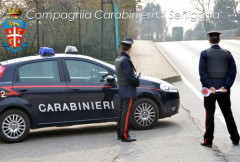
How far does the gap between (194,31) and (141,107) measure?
452 ft

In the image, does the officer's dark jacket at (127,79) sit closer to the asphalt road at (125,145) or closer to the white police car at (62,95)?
the white police car at (62,95)

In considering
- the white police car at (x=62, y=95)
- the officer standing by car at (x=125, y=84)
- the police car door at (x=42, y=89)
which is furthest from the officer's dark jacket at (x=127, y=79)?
the police car door at (x=42, y=89)

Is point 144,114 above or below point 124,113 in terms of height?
below

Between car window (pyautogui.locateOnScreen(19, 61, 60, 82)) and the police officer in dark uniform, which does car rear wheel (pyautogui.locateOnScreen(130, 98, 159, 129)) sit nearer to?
car window (pyautogui.locateOnScreen(19, 61, 60, 82))

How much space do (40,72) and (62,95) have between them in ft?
1.82

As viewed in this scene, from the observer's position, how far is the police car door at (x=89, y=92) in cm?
796

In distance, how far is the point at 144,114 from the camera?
8.29m

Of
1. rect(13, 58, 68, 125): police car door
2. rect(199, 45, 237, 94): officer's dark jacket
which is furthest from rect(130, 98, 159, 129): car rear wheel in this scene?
rect(199, 45, 237, 94): officer's dark jacket

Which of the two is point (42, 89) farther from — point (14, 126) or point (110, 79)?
point (110, 79)

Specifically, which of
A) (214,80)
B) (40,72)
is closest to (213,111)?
(214,80)

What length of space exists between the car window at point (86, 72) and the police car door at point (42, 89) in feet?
0.75

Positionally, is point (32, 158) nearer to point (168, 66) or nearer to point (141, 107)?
point (141, 107)

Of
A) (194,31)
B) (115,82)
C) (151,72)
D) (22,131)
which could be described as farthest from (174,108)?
(194,31)

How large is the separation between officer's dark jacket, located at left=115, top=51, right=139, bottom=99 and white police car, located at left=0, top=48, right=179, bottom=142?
1.92ft
